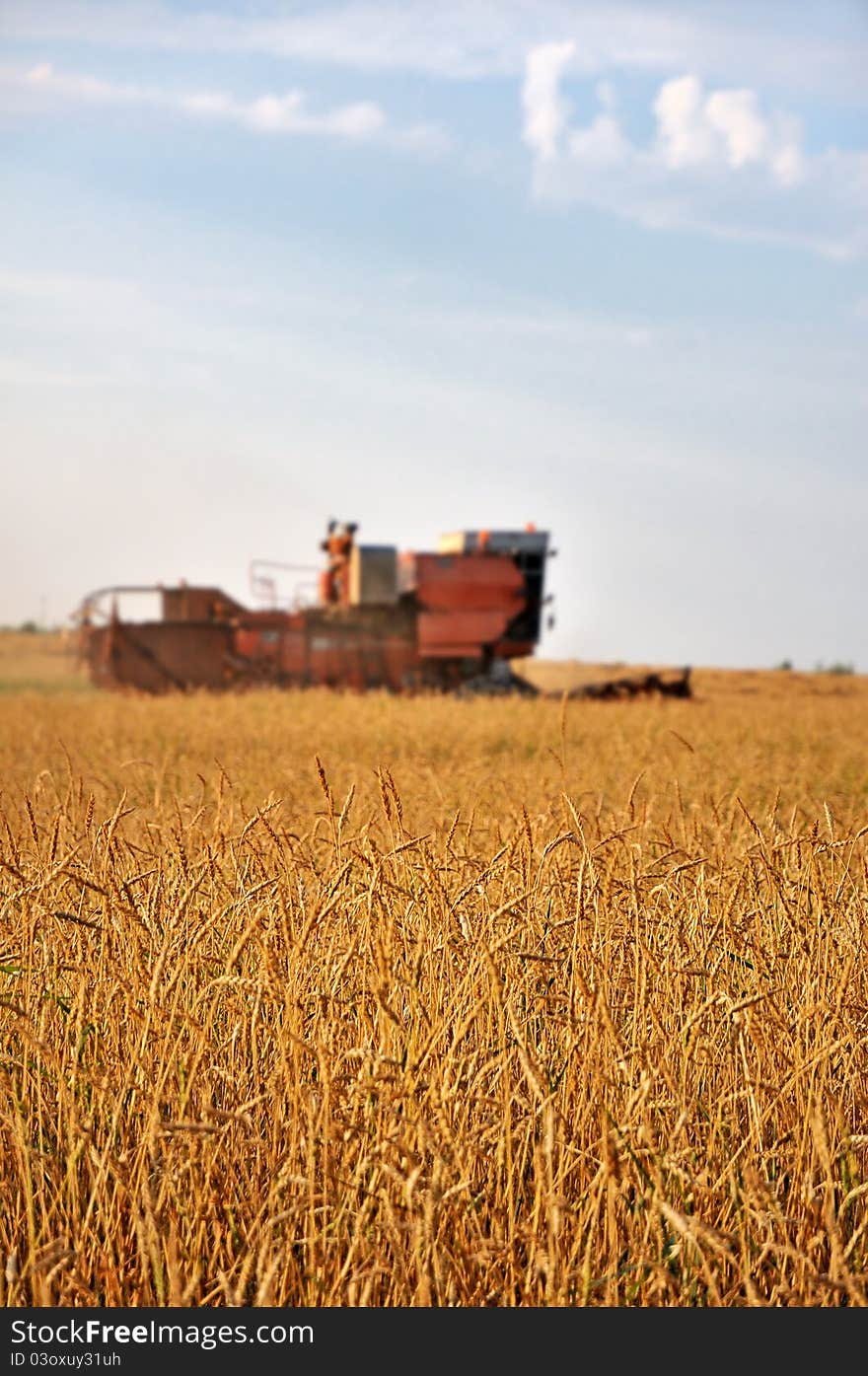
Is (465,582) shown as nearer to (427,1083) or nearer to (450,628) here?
(450,628)

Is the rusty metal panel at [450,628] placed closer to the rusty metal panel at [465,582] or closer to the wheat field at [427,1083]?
the rusty metal panel at [465,582]

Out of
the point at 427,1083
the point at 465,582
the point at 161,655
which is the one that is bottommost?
the point at 427,1083

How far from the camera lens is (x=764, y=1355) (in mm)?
2197

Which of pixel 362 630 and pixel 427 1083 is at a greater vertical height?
pixel 362 630

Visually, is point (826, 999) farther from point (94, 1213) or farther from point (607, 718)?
point (607, 718)

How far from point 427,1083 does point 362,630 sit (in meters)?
18.2

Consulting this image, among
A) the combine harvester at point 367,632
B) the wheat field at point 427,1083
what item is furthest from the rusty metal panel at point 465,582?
the wheat field at point 427,1083

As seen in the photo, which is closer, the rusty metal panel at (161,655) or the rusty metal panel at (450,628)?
the rusty metal panel at (161,655)

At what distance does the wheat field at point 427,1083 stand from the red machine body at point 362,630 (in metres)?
15.8

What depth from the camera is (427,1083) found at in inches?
115

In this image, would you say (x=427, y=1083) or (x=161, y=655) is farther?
(x=161, y=655)

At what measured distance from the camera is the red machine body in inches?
804

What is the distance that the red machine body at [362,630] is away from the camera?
67.0 ft

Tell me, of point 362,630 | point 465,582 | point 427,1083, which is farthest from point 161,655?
point 427,1083
